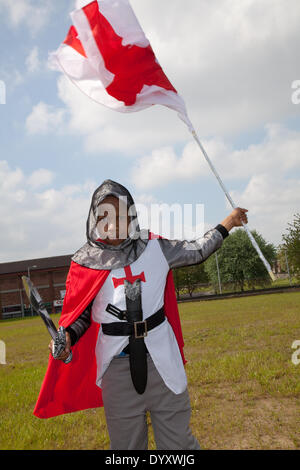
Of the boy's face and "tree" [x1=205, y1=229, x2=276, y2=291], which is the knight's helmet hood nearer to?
the boy's face

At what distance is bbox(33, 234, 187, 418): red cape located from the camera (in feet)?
10.9

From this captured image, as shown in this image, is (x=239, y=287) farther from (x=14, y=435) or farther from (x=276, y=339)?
(x=14, y=435)

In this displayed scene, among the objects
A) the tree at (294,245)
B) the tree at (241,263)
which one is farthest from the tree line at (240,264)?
the tree at (294,245)

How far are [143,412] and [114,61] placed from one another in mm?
3111

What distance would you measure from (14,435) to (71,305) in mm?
2899

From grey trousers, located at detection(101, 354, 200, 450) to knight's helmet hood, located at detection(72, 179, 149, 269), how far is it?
75 centimetres

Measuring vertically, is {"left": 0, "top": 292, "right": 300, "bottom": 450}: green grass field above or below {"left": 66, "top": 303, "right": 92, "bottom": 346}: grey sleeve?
below

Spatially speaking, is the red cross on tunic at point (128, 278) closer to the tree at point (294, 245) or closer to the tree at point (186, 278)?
the tree at point (294, 245)

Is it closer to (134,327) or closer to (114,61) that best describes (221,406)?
(134,327)

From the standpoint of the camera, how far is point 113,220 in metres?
3.21

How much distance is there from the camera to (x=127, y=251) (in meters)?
3.14

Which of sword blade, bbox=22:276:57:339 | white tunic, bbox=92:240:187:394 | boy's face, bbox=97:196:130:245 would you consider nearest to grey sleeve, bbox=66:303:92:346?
white tunic, bbox=92:240:187:394
